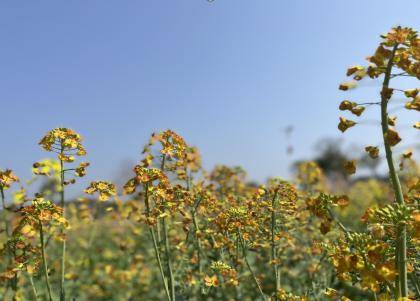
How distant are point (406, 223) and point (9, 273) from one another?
2942mm

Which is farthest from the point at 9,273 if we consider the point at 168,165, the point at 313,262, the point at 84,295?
the point at 84,295

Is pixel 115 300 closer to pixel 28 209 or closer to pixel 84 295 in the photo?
pixel 84 295

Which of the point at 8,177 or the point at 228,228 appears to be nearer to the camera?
the point at 228,228

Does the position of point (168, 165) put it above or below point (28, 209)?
above

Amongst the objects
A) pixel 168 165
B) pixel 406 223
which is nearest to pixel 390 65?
pixel 406 223

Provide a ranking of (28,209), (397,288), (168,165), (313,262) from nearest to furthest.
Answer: (397,288) < (28,209) < (168,165) < (313,262)

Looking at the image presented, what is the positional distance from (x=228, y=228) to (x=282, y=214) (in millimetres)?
556

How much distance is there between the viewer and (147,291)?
845 centimetres

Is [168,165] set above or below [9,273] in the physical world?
above

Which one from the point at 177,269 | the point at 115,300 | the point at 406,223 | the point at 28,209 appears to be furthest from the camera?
the point at 115,300

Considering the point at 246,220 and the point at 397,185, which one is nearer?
the point at 397,185

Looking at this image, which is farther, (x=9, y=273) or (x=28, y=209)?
(x=9, y=273)

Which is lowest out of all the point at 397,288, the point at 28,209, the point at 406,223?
the point at 397,288

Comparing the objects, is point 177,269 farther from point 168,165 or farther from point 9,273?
point 9,273
